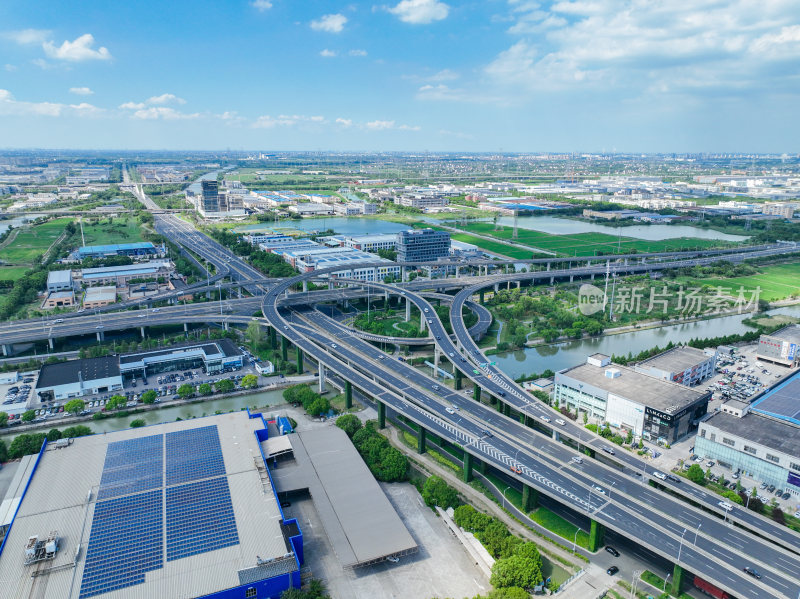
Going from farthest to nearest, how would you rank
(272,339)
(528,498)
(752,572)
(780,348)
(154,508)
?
1. (272,339)
2. (780,348)
3. (528,498)
4. (154,508)
5. (752,572)

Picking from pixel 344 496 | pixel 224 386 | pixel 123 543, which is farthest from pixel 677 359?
pixel 123 543

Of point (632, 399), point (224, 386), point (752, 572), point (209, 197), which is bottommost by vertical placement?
point (224, 386)

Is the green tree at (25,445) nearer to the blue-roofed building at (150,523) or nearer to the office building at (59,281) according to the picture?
the blue-roofed building at (150,523)

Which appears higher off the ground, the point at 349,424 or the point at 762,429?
the point at 762,429

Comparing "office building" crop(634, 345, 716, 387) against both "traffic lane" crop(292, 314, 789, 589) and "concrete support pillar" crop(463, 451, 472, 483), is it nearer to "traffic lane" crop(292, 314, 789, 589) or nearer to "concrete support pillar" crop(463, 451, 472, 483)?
"traffic lane" crop(292, 314, 789, 589)

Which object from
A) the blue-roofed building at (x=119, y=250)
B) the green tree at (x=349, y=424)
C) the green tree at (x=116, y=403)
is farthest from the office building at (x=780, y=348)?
the blue-roofed building at (x=119, y=250)

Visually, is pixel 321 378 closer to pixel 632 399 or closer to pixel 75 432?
pixel 75 432

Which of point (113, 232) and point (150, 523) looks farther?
point (113, 232)
